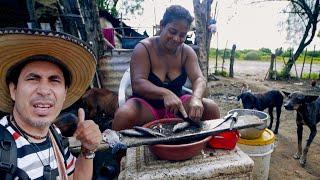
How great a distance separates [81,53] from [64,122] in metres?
1.82

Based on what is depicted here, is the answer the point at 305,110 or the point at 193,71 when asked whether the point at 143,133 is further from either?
the point at 305,110

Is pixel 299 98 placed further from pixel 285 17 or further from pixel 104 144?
pixel 285 17

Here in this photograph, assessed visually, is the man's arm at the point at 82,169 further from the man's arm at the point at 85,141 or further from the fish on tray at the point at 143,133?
the fish on tray at the point at 143,133

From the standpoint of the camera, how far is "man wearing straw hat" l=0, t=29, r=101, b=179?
1323 mm

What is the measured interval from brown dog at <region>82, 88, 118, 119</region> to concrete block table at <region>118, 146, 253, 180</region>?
2.60 meters

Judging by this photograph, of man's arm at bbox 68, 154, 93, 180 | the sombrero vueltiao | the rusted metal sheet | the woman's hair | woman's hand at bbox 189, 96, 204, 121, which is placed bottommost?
man's arm at bbox 68, 154, 93, 180

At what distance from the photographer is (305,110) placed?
4.45 m

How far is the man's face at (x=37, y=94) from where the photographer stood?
1.38 meters

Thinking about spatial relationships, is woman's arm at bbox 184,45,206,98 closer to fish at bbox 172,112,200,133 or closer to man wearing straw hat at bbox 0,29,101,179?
fish at bbox 172,112,200,133

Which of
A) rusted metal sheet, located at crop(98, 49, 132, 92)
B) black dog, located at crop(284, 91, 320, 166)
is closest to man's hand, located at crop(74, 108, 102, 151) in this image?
black dog, located at crop(284, 91, 320, 166)

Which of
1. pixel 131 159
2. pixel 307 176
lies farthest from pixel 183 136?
pixel 307 176

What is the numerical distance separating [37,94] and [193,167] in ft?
4.14

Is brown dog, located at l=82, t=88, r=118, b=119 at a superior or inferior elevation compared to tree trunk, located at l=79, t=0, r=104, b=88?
inferior

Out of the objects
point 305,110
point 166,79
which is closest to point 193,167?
point 166,79
